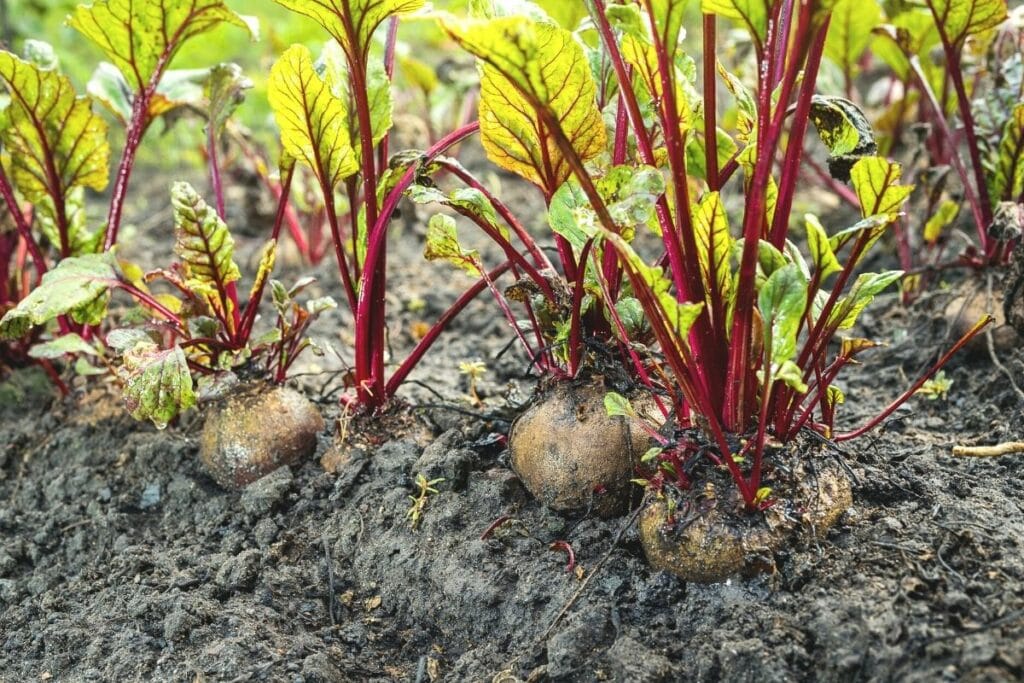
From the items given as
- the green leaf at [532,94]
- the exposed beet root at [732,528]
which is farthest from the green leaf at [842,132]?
the exposed beet root at [732,528]

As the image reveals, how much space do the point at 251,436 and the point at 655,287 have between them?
4.23 feet

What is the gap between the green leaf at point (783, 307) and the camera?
1.52 meters

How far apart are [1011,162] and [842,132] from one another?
1.01 m

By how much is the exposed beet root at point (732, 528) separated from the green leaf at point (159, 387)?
1.14 meters

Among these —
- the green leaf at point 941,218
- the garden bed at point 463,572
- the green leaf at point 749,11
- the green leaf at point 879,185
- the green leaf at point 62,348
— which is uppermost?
the green leaf at point 749,11

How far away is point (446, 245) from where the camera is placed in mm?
2072

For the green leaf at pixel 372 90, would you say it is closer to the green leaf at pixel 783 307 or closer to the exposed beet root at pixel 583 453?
the exposed beet root at pixel 583 453

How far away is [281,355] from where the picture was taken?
248 cm

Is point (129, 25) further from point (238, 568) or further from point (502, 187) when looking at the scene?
point (502, 187)

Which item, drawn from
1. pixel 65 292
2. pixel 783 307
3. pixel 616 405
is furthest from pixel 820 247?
pixel 65 292

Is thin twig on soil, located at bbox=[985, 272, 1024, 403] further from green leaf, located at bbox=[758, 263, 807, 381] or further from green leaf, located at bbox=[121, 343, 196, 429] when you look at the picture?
green leaf, located at bbox=[121, 343, 196, 429]

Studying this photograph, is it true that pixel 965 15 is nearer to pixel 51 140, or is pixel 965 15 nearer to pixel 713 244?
pixel 713 244

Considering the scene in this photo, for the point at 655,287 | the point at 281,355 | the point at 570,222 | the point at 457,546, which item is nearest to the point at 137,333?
the point at 281,355

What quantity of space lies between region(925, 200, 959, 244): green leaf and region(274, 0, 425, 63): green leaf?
1.79 meters
